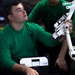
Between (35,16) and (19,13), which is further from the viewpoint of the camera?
(35,16)

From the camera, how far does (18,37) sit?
1.81m

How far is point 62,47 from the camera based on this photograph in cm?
188

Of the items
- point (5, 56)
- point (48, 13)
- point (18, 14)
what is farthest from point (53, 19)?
point (5, 56)

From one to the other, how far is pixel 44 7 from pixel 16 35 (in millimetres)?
451

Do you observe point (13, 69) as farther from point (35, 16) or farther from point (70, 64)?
point (35, 16)

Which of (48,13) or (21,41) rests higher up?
(48,13)

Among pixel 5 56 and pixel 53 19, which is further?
pixel 53 19

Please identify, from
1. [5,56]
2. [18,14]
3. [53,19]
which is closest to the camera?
[5,56]

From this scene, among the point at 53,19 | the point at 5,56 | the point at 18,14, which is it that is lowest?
the point at 5,56

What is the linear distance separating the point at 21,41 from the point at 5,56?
0.20 metres

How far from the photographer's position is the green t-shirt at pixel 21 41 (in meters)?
1.74

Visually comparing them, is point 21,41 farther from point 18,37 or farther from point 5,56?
point 5,56

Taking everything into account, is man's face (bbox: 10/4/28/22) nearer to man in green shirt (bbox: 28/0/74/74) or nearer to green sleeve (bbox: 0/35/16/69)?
green sleeve (bbox: 0/35/16/69)

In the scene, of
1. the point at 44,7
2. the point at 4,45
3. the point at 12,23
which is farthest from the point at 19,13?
the point at 44,7
